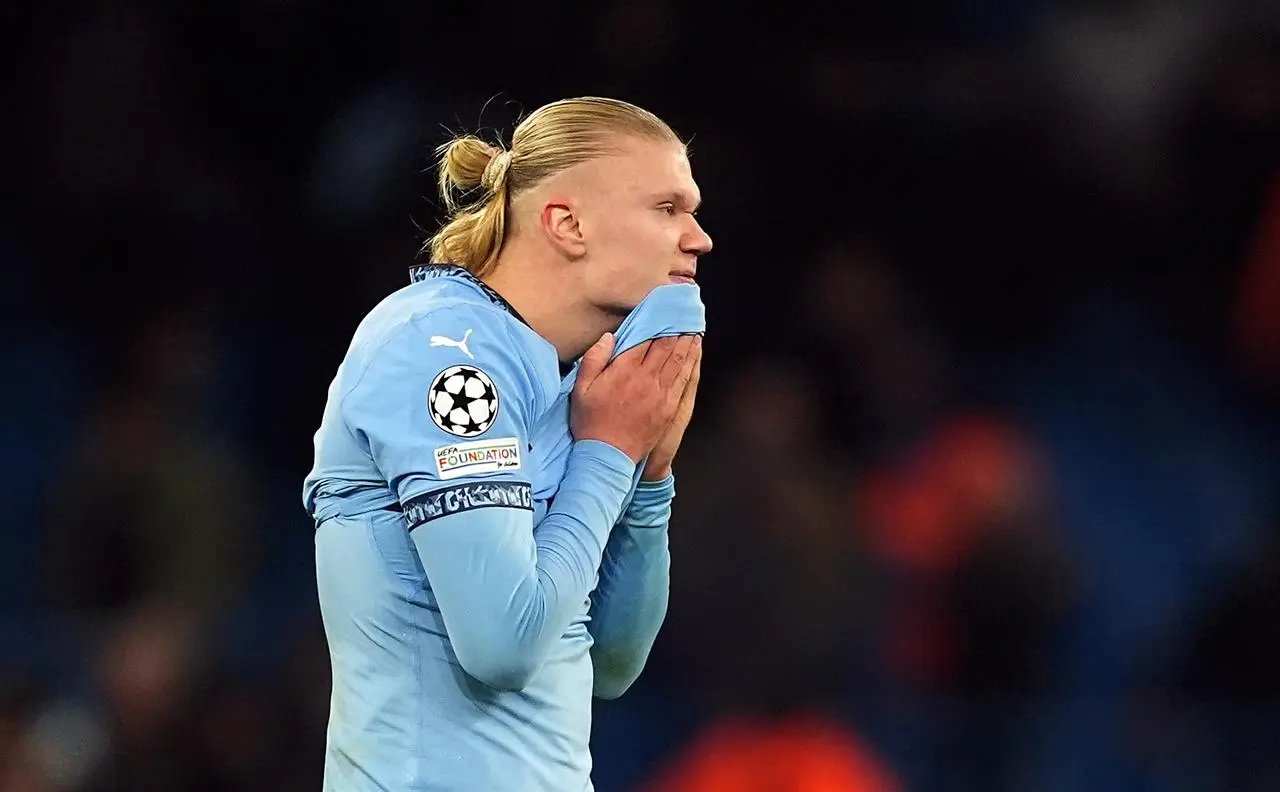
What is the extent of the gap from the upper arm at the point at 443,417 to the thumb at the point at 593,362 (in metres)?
0.15

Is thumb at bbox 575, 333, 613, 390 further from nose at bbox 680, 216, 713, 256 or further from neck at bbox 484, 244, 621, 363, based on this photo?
nose at bbox 680, 216, 713, 256

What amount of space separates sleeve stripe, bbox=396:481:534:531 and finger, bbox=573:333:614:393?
11.0 inches

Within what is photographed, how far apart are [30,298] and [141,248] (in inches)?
18.1

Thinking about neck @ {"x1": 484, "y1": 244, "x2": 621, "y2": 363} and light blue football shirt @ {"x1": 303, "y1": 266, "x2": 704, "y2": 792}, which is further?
neck @ {"x1": 484, "y1": 244, "x2": 621, "y2": 363}

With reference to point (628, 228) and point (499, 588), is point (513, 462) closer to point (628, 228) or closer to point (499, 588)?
point (499, 588)

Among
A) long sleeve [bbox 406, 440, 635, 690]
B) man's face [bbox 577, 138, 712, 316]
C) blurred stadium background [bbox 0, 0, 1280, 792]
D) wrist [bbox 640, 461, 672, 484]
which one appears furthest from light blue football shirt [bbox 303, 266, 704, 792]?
blurred stadium background [bbox 0, 0, 1280, 792]

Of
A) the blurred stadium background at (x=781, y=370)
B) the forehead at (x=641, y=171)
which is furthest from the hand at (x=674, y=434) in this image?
the blurred stadium background at (x=781, y=370)

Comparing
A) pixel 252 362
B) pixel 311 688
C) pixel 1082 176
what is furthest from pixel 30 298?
pixel 1082 176

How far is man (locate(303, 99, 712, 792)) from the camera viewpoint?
6.11 feet

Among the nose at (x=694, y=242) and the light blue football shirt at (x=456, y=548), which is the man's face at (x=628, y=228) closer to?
the nose at (x=694, y=242)

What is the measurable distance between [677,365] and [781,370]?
118 inches

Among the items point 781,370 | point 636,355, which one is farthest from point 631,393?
point 781,370

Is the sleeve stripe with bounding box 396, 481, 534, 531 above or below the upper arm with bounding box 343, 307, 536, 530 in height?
below

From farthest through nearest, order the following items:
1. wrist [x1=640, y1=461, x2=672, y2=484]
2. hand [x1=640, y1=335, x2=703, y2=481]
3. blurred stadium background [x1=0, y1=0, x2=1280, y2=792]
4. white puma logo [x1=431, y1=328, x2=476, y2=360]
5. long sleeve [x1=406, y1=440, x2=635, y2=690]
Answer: blurred stadium background [x1=0, y1=0, x2=1280, y2=792] → wrist [x1=640, y1=461, x2=672, y2=484] → hand [x1=640, y1=335, x2=703, y2=481] → white puma logo [x1=431, y1=328, x2=476, y2=360] → long sleeve [x1=406, y1=440, x2=635, y2=690]
